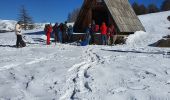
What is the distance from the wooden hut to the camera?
23.2 m

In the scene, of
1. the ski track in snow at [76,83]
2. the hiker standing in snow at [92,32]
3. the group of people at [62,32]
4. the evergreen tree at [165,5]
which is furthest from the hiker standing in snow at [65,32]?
the evergreen tree at [165,5]

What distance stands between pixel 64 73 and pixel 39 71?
0.81 metres

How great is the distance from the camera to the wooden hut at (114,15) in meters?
23.2

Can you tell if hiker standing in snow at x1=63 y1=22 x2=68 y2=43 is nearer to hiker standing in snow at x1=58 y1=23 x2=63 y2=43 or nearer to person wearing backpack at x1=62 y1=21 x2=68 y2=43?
person wearing backpack at x1=62 y1=21 x2=68 y2=43

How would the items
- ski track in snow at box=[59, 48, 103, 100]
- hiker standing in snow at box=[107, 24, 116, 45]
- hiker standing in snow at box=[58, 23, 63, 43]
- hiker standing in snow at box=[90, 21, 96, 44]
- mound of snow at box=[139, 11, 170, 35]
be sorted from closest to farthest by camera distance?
1. ski track in snow at box=[59, 48, 103, 100]
2. hiker standing in snow at box=[90, 21, 96, 44]
3. hiker standing in snow at box=[107, 24, 116, 45]
4. hiker standing in snow at box=[58, 23, 63, 43]
5. mound of snow at box=[139, 11, 170, 35]

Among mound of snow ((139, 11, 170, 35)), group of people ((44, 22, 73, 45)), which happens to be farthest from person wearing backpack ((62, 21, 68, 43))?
mound of snow ((139, 11, 170, 35))

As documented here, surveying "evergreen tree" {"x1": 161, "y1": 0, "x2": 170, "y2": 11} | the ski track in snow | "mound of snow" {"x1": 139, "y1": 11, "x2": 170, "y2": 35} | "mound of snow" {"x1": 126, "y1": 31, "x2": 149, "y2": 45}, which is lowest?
the ski track in snow

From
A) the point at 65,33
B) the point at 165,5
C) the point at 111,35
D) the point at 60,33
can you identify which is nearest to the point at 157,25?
the point at 111,35

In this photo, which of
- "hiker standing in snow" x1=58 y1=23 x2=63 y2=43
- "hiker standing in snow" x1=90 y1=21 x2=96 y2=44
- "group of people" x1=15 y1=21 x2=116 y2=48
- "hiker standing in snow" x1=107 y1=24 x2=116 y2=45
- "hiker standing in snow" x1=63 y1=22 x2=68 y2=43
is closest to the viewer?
"group of people" x1=15 y1=21 x2=116 y2=48

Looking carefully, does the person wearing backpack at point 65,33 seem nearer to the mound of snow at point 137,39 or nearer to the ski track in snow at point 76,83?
the mound of snow at point 137,39

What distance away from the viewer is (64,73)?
918 cm

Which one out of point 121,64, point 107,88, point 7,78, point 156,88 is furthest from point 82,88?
point 121,64

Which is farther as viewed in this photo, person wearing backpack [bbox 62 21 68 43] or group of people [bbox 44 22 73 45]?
person wearing backpack [bbox 62 21 68 43]

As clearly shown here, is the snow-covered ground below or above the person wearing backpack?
below
